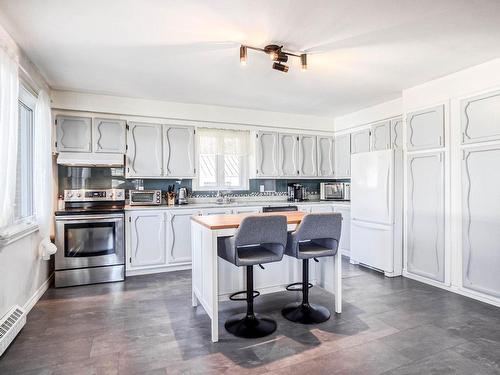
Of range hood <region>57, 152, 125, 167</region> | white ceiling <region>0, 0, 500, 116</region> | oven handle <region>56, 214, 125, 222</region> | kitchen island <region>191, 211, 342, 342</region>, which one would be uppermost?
white ceiling <region>0, 0, 500, 116</region>

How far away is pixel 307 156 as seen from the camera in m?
5.42

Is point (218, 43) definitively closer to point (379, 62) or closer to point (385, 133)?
→ point (379, 62)

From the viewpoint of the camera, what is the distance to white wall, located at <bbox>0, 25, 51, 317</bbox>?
2.41 m

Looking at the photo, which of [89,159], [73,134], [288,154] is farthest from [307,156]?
[73,134]

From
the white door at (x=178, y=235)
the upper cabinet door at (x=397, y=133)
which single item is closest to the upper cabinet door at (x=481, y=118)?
the upper cabinet door at (x=397, y=133)

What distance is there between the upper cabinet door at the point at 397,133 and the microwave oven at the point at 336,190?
1158mm

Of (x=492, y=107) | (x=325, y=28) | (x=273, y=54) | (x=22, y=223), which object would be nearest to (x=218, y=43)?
(x=273, y=54)

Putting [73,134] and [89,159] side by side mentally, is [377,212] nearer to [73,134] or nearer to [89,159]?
[89,159]

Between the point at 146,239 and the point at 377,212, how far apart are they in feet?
10.5

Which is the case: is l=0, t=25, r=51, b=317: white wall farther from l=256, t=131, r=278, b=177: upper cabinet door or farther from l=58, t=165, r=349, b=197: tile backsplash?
l=256, t=131, r=278, b=177: upper cabinet door

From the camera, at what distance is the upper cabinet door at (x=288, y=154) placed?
5211 millimetres

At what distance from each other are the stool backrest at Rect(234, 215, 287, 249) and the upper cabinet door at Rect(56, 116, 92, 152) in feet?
9.59

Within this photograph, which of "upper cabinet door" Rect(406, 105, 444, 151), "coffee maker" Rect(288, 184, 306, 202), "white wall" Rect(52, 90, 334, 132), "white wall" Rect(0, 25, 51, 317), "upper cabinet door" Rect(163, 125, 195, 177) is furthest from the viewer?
"coffee maker" Rect(288, 184, 306, 202)

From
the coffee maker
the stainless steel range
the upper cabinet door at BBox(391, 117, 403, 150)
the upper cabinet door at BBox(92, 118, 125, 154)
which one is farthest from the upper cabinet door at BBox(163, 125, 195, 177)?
the upper cabinet door at BBox(391, 117, 403, 150)
